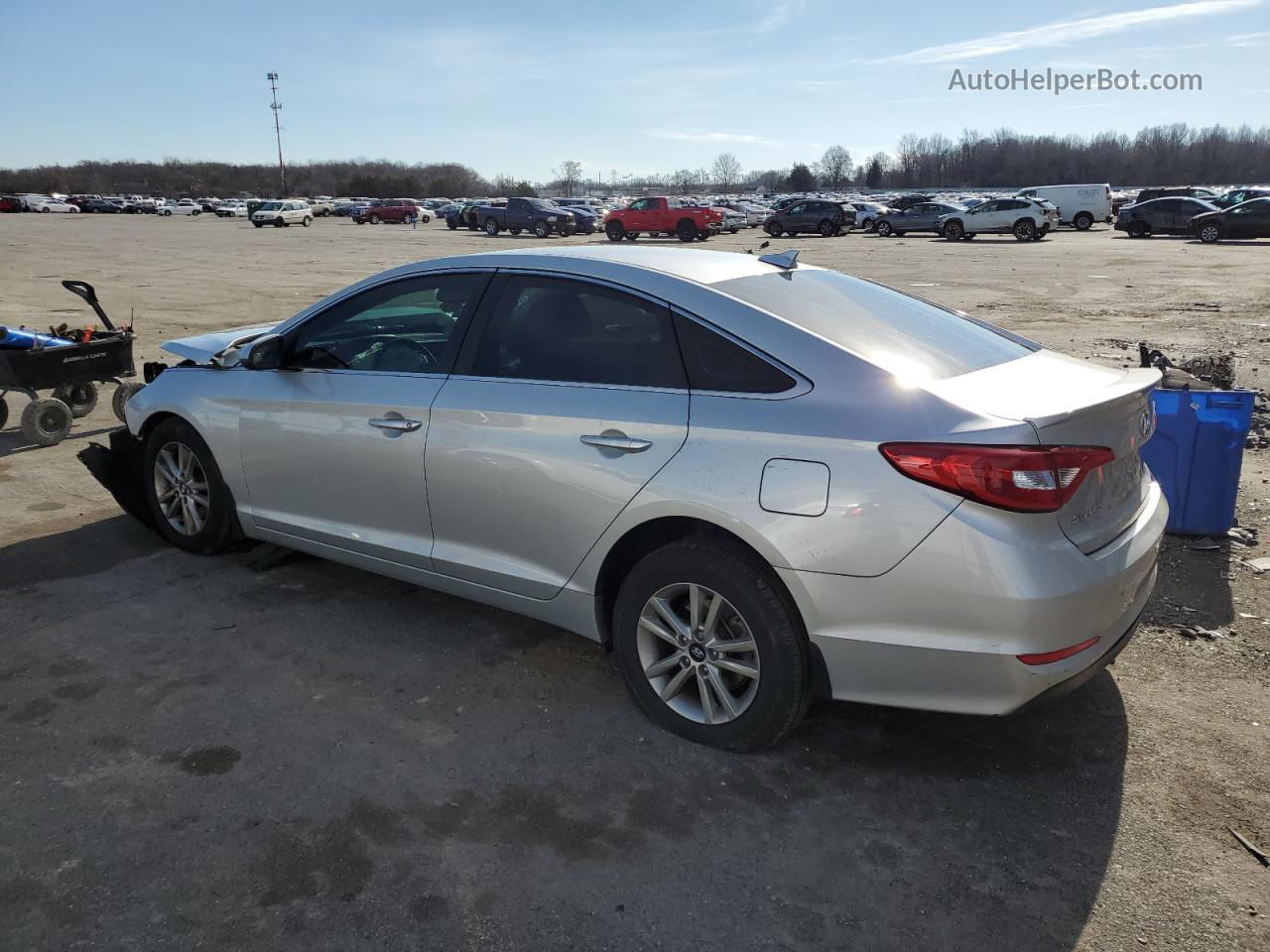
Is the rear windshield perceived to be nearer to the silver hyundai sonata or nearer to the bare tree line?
the silver hyundai sonata

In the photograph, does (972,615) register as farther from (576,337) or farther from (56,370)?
(56,370)

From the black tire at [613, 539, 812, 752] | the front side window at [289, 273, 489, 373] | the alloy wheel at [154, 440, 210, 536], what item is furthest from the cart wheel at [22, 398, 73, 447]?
the black tire at [613, 539, 812, 752]

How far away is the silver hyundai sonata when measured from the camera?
2.76 metres

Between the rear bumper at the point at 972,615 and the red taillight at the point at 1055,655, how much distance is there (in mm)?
16

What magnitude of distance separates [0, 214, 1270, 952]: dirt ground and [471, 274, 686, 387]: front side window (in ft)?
4.12

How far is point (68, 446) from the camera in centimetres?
744

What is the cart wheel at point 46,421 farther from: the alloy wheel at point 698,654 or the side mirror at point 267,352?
the alloy wheel at point 698,654

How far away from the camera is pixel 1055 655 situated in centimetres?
278

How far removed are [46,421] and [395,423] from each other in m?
4.88

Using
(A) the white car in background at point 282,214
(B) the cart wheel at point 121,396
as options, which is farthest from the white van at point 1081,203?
(B) the cart wheel at point 121,396

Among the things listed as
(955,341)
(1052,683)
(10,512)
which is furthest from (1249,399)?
(10,512)

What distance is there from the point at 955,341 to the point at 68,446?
6.85 metres

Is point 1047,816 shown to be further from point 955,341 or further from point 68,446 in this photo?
point 68,446

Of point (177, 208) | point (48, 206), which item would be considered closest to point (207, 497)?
point (177, 208)
